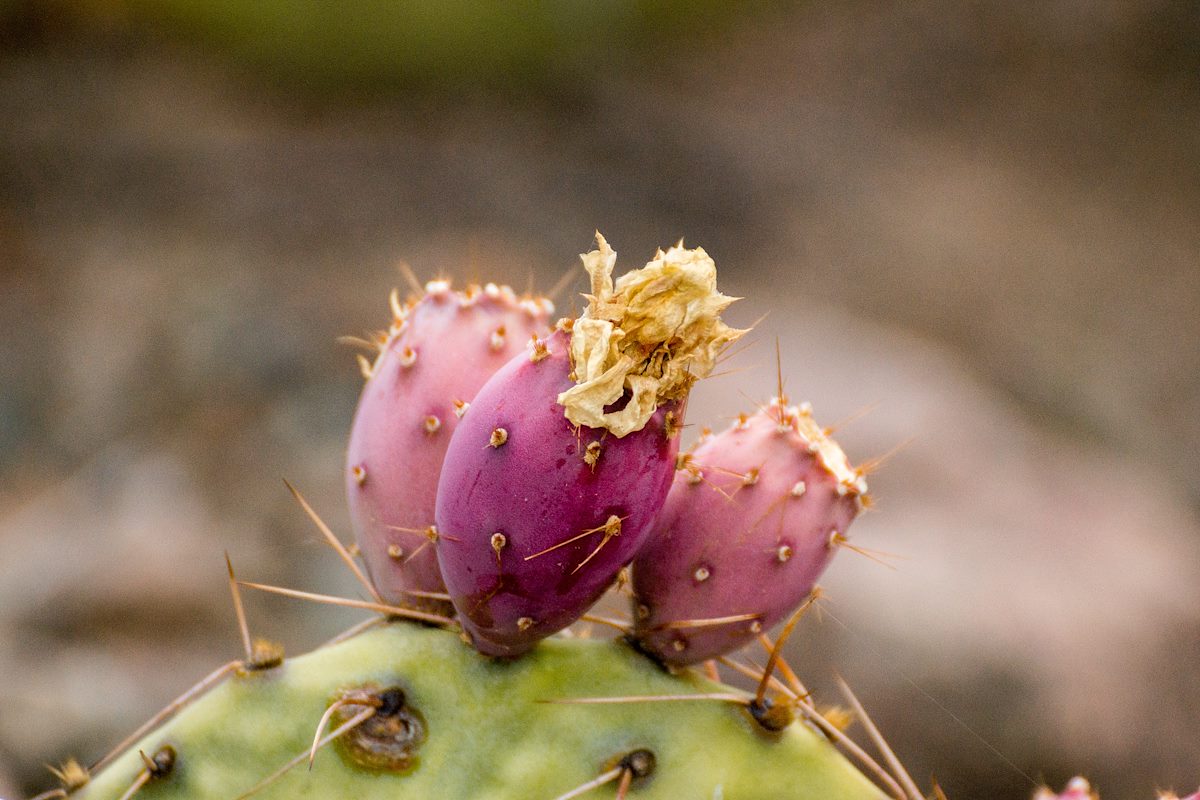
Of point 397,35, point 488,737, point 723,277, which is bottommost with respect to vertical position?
point 723,277

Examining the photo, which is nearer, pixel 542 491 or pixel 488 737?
pixel 542 491

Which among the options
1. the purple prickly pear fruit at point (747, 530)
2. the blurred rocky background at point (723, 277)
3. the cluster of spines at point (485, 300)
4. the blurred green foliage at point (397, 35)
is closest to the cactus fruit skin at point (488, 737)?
the purple prickly pear fruit at point (747, 530)

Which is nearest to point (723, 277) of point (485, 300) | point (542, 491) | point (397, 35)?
point (397, 35)

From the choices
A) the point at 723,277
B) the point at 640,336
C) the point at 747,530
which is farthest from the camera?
the point at 723,277

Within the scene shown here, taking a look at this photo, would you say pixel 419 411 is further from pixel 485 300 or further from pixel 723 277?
pixel 723 277

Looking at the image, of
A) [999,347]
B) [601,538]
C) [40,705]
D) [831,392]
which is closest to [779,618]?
[601,538]

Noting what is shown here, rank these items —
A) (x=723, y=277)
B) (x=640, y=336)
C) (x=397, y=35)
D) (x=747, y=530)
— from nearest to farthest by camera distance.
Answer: (x=640, y=336) → (x=747, y=530) → (x=723, y=277) → (x=397, y=35)

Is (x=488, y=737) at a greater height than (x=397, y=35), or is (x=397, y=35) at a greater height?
(x=397, y=35)

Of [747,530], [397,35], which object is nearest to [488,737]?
[747,530]
